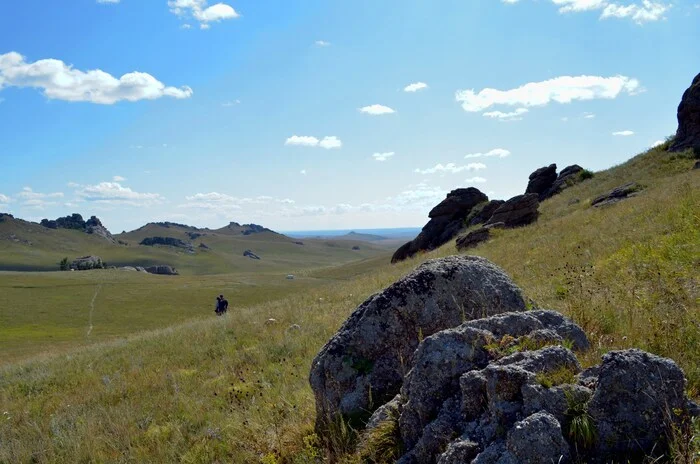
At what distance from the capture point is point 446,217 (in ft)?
147

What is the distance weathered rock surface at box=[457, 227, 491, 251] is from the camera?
28000 millimetres

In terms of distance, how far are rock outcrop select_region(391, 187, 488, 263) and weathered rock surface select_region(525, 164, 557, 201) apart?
582 centimetres

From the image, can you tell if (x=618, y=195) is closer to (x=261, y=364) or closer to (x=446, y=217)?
(x=446, y=217)

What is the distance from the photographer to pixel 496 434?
3250 millimetres

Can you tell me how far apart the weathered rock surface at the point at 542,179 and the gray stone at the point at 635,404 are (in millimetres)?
45583

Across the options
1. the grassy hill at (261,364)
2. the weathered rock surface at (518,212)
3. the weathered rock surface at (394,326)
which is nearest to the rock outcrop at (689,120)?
the weathered rock surface at (518,212)

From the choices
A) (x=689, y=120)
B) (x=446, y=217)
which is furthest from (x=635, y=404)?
(x=446, y=217)

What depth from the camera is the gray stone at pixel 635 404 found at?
9.97 feet

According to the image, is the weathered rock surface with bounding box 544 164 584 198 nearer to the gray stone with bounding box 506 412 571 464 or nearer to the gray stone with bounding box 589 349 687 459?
the gray stone with bounding box 589 349 687 459

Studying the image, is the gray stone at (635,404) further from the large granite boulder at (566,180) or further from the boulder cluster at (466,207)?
the large granite boulder at (566,180)

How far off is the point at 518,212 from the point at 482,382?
98.2ft

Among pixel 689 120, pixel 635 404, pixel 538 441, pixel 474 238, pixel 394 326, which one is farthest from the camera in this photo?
pixel 689 120

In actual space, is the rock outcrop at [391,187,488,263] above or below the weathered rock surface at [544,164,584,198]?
below

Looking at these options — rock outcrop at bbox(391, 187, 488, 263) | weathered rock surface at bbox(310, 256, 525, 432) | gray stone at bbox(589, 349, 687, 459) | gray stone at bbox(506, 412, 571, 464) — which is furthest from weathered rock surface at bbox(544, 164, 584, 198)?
gray stone at bbox(506, 412, 571, 464)
